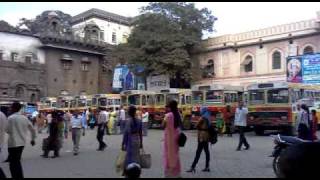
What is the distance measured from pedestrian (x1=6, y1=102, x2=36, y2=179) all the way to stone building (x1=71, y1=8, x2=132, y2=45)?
2084 inches

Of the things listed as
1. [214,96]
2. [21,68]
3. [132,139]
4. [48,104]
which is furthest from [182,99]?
[21,68]

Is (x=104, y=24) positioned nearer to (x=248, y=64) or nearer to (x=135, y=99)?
(x=248, y=64)

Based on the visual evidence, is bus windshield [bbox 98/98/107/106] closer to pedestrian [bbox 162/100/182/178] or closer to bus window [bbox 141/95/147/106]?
bus window [bbox 141/95/147/106]

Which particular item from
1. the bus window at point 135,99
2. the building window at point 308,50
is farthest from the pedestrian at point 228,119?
the building window at point 308,50

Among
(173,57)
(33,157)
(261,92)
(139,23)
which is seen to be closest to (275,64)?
(173,57)

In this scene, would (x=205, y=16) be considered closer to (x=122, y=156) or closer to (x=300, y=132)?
(x=300, y=132)

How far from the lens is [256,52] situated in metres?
42.3

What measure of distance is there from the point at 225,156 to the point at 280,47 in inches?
1087

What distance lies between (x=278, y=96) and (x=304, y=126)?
9612 millimetres

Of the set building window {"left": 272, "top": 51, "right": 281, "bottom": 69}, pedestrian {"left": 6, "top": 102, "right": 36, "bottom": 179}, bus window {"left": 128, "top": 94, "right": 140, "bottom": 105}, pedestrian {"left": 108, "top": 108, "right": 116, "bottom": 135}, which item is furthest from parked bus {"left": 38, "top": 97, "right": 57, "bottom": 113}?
pedestrian {"left": 6, "top": 102, "right": 36, "bottom": 179}

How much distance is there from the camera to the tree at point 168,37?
138 ft

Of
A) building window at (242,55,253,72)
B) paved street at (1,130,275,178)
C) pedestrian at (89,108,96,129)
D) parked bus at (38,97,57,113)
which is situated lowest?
paved street at (1,130,275,178)

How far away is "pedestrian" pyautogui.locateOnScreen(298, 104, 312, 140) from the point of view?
44.9ft

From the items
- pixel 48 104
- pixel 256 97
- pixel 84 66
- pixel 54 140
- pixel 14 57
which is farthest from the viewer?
pixel 84 66
